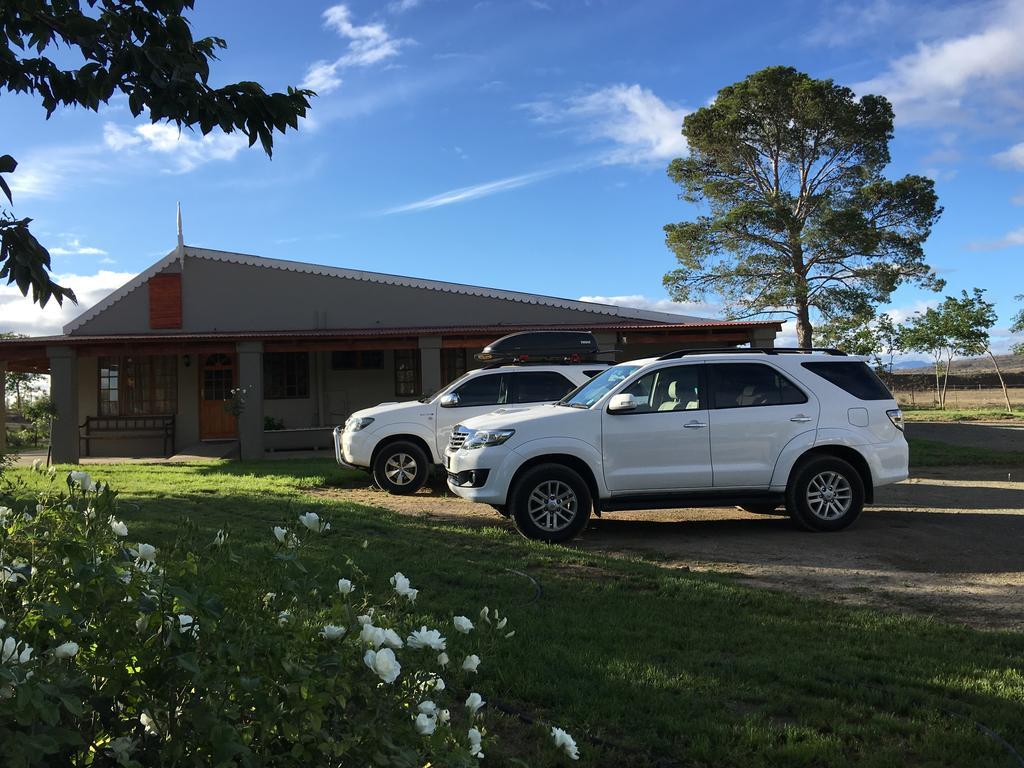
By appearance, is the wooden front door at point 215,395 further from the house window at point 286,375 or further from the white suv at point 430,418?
the white suv at point 430,418

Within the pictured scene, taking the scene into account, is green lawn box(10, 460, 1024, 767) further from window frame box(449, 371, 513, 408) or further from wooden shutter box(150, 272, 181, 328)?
wooden shutter box(150, 272, 181, 328)

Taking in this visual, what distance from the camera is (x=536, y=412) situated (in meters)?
8.55

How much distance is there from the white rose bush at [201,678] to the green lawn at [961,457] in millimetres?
14534

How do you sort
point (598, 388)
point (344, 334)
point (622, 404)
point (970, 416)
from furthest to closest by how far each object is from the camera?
1. point (970, 416)
2. point (344, 334)
3. point (598, 388)
4. point (622, 404)

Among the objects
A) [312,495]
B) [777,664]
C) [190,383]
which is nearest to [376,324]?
[190,383]

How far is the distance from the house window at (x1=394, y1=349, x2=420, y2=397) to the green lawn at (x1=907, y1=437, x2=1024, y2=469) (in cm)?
1210

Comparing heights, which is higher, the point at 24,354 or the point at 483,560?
the point at 24,354

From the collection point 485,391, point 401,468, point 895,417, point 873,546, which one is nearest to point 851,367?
point 895,417

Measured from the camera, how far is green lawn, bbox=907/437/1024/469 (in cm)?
1468

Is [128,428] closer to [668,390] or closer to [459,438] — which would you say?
[459,438]

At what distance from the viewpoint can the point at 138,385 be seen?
71.7 feet

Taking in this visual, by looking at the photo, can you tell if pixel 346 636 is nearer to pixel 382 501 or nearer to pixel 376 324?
pixel 382 501

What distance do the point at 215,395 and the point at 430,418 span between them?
11.7 meters

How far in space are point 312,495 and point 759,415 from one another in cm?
628
